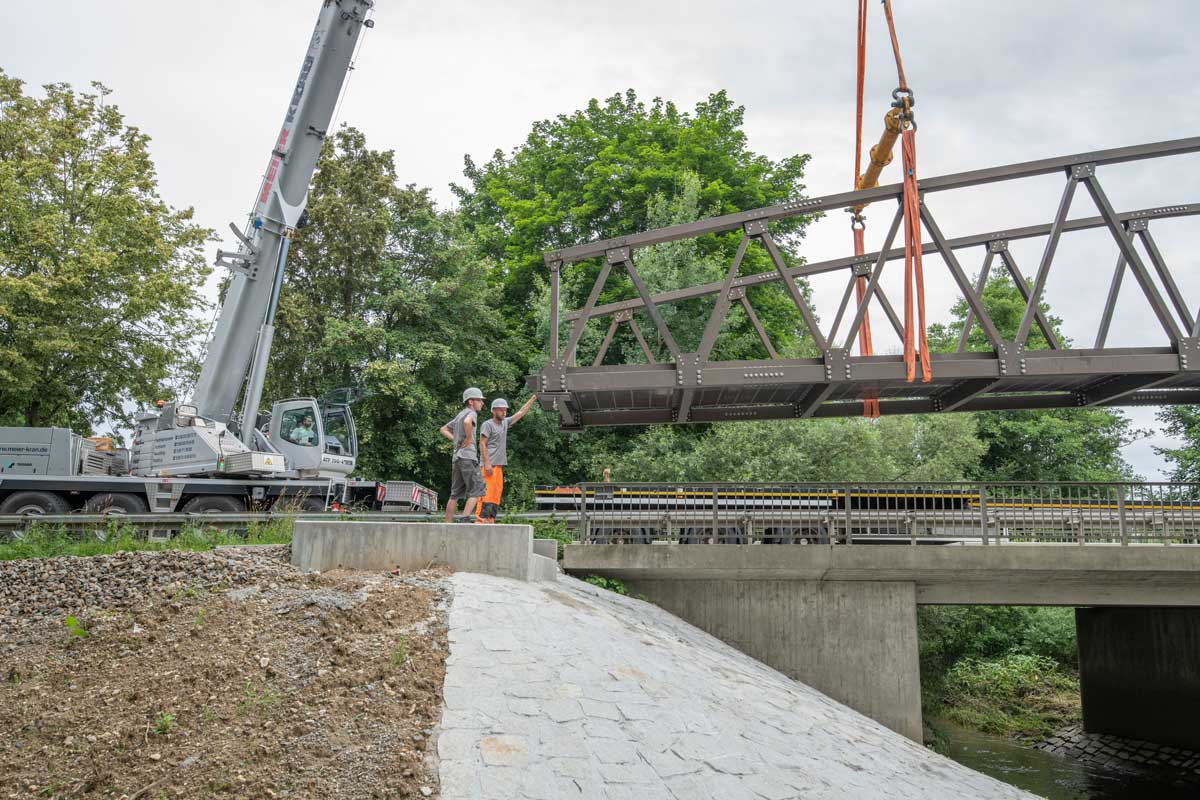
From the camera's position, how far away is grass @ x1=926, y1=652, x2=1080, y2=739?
26906mm

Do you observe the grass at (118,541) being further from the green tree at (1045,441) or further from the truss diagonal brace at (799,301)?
the green tree at (1045,441)

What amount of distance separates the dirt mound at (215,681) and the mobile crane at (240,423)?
9157mm

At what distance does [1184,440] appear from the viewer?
39.4 m

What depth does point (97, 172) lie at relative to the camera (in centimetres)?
2705

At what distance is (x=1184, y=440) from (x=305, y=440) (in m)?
36.7

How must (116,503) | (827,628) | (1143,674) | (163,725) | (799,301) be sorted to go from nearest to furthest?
(163,725) < (799,301) < (827,628) < (116,503) < (1143,674)

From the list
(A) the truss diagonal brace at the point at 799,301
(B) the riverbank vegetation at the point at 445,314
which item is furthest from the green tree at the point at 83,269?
(A) the truss diagonal brace at the point at 799,301

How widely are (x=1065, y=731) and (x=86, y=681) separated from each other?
26068 mm

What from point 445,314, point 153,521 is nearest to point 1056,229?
point 153,521

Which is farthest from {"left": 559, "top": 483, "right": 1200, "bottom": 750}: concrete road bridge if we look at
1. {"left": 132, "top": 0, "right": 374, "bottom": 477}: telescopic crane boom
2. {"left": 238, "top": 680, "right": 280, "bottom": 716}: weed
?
{"left": 238, "top": 680, "right": 280, "bottom": 716}: weed

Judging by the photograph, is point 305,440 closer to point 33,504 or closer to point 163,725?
point 33,504

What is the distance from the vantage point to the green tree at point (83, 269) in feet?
81.9

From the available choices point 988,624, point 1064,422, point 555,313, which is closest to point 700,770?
point 555,313

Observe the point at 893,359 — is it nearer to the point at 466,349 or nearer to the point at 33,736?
the point at 33,736
